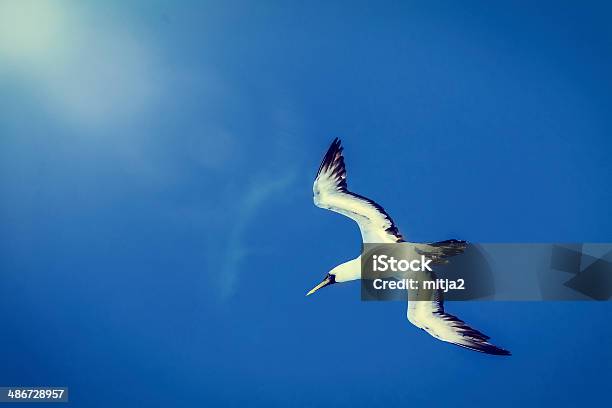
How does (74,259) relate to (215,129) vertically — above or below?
below

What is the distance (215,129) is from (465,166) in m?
1.24

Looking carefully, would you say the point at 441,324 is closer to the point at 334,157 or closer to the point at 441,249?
the point at 441,249

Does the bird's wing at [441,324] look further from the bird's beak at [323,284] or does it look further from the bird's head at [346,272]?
the bird's beak at [323,284]

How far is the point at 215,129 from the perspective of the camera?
309cm

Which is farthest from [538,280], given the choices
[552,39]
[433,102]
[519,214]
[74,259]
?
[74,259]

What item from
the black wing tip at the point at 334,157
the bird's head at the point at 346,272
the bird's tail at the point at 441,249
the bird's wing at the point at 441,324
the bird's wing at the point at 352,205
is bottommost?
the bird's wing at the point at 441,324

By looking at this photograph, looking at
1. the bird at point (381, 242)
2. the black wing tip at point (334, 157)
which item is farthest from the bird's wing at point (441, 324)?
the black wing tip at point (334, 157)

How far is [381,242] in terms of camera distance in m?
2.99

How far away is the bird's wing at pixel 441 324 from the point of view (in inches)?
116

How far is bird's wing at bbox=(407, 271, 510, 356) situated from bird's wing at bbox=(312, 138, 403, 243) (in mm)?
310

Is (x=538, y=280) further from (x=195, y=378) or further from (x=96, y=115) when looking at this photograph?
(x=96, y=115)

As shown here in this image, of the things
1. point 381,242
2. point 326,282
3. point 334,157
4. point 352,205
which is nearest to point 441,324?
point 381,242

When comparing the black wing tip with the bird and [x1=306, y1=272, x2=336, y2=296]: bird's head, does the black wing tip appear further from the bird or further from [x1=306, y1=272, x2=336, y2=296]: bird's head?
[x1=306, y1=272, x2=336, y2=296]: bird's head

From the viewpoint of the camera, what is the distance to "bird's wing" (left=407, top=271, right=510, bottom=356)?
2.95 metres
